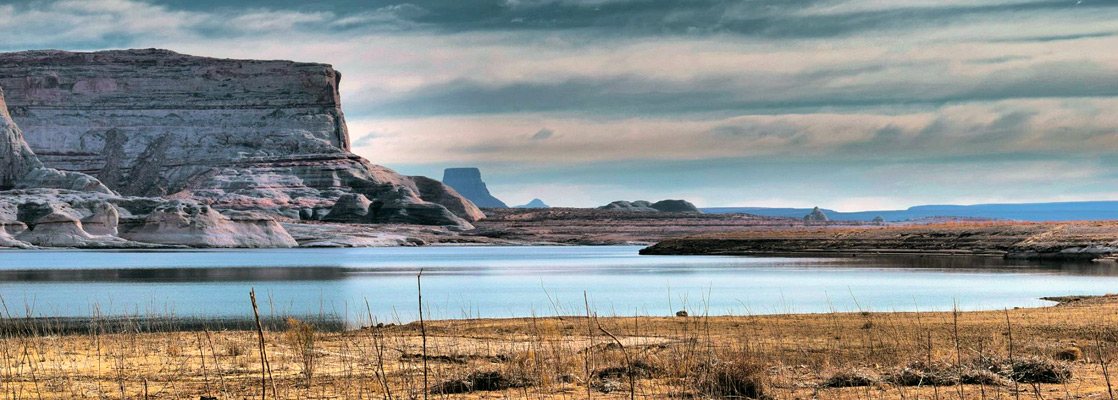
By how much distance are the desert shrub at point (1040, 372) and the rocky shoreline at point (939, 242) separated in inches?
2127

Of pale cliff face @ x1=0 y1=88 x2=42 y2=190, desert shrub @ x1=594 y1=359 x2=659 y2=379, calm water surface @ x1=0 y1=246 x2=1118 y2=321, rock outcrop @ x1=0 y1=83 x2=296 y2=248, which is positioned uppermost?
pale cliff face @ x1=0 y1=88 x2=42 y2=190

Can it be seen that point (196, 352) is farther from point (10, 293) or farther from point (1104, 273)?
point (1104, 273)

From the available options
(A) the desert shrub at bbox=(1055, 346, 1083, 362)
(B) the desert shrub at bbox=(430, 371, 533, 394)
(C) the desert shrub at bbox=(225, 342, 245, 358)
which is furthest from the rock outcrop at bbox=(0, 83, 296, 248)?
(A) the desert shrub at bbox=(1055, 346, 1083, 362)

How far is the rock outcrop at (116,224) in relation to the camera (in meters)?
117

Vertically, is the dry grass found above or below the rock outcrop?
below

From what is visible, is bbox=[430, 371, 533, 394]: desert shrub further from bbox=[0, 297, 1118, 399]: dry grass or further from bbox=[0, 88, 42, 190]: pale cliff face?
bbox=[0, 88, 42, 190]: pale cliff face

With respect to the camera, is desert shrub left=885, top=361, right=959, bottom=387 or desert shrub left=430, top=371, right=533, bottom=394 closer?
desert shrub left=885, top=361, right=959, bottom=387

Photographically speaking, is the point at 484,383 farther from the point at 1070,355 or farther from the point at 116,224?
the point at 116,224

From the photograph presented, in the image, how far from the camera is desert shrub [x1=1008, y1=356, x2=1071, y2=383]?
12.1 meters

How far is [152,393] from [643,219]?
169249 mm

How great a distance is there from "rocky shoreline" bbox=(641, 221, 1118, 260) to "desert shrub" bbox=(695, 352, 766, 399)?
185 ft

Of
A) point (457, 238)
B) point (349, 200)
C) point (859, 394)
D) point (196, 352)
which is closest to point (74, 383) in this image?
point (196, 352)

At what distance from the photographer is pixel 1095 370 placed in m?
13.1

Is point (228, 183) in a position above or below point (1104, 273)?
above
